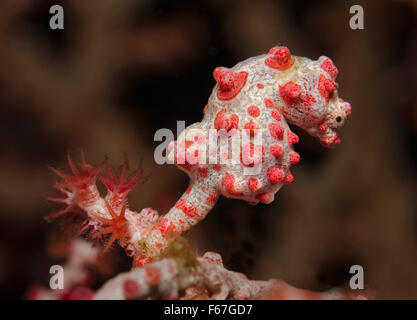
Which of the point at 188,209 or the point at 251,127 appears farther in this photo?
the point at 188,209

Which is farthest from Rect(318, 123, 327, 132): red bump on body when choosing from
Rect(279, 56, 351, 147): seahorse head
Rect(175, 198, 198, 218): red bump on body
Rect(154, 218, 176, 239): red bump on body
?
Rect(154, 218, 176, 239): red bump on body

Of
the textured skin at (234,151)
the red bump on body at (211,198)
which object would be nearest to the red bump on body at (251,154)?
the textured skin at (234,151)

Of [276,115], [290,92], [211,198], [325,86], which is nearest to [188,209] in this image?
[211,198]

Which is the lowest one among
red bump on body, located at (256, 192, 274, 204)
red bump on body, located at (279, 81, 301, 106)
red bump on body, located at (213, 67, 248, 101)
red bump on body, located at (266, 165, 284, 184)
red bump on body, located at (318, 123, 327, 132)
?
red bump on body, located at (256, 192, 274, 204)

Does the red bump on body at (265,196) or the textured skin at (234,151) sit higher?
the textured skin at (234,151)

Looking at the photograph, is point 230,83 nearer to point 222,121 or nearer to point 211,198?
point 222,121

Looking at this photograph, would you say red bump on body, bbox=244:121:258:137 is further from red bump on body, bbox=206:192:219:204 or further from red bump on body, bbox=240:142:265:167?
red bump on body, bbox=206:192:219:204

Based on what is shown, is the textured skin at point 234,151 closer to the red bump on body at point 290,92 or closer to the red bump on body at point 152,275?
the red bump on body at point 290,92
